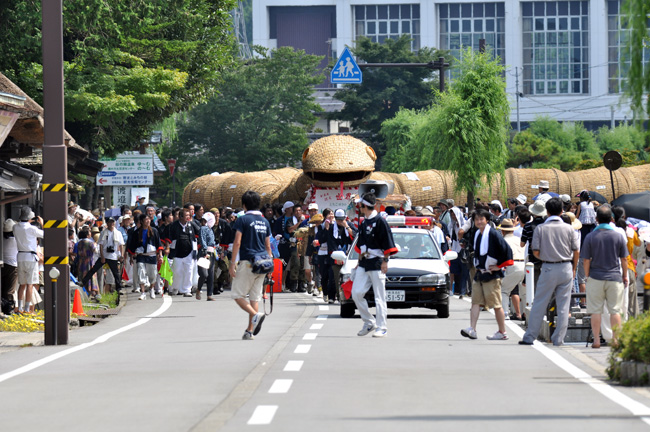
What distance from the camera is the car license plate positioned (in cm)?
1983

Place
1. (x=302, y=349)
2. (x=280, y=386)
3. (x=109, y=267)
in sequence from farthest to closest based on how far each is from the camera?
(x=109, y=267)
(x=302, y=349)
(x=280, y=386)

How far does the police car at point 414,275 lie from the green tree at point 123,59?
529 inches

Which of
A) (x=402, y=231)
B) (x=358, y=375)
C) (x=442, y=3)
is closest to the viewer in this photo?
(x=358, y=375)

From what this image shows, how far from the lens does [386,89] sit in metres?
92.9

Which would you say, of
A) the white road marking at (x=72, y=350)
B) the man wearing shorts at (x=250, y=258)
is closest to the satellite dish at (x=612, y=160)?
the white road marking at (x=72, y=350)

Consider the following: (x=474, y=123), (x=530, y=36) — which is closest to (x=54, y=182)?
(x=474, y=123)

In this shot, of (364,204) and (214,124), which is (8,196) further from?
(214,124)

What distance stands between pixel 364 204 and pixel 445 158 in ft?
75.2

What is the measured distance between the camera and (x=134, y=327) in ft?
63.2

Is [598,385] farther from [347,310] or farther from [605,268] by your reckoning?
[347,310]

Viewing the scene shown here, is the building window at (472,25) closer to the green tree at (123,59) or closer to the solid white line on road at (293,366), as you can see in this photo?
the green tree at (123,59)

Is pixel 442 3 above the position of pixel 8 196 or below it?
above

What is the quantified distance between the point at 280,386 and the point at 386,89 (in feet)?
271

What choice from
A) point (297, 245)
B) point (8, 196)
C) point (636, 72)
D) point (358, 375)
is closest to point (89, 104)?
point (297, 245)
